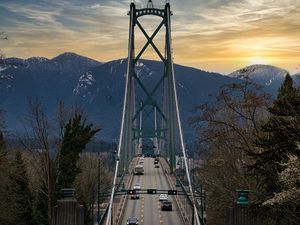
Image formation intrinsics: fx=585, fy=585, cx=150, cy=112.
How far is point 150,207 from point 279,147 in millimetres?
54900

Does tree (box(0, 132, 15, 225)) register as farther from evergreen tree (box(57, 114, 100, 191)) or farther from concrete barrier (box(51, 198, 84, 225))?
concrete barrier (box(51, 198, 84, 225))

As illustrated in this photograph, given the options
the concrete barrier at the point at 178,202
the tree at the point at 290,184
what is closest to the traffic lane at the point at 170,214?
the concrete barrier at the point at 178,202

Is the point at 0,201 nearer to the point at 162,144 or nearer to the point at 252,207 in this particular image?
the point at 252,207

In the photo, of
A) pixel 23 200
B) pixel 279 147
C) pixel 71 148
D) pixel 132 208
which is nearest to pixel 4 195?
pixel 71 148

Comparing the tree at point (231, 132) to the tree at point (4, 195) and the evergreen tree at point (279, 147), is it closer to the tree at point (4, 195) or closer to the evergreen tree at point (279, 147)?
the evergreen tree at point (279, 147)

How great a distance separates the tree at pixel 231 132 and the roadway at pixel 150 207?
12.7 m

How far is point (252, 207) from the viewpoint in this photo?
71.3 feet

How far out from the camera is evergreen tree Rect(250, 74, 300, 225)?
2222 centimetres

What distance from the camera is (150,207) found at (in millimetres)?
77500

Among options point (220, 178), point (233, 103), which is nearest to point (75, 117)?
point (233, 103)

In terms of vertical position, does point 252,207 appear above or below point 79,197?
above

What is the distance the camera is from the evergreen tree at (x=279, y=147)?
2222 cm

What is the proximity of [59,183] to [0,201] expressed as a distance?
13.0 ft

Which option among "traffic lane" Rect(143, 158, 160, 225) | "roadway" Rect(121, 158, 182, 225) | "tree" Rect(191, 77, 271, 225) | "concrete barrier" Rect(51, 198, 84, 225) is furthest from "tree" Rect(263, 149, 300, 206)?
"traffic lane" Rect(143, 158, 160, 225)
